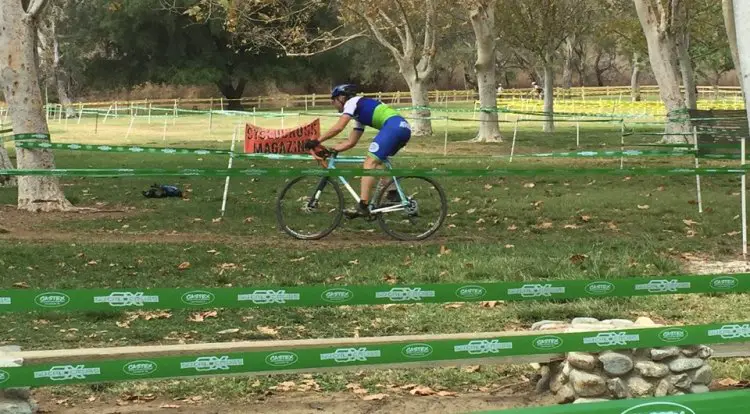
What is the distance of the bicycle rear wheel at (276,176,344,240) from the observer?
404 inches

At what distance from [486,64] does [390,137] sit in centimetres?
1738

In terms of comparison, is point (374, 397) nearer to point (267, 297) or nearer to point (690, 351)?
point (267, 297)

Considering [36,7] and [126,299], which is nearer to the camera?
[126,299]

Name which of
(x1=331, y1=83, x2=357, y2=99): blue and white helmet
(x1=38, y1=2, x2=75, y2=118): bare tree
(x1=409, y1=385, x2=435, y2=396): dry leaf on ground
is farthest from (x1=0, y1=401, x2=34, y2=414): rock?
(x1=38, y1=2, x2=75, y2=118): bare tree

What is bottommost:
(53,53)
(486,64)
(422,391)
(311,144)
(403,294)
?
(422,391)

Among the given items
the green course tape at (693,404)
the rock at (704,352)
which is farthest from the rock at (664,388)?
the green course tape at (693,404)

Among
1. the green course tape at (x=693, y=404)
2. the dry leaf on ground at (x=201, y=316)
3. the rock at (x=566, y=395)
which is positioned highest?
the green course tape at (x=693, y=404)

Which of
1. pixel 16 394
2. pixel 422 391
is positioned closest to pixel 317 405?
pixel 422 391

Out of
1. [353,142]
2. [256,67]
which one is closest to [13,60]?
[353,142]

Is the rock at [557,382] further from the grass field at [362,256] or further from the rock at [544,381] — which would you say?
the grass field at [362,256]

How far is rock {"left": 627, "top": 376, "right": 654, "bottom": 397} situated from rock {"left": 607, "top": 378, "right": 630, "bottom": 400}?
0.12 ft

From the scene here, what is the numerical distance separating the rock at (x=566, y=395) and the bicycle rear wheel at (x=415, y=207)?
5.20 m

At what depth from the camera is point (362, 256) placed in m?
9.22

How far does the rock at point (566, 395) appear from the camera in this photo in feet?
16.5
